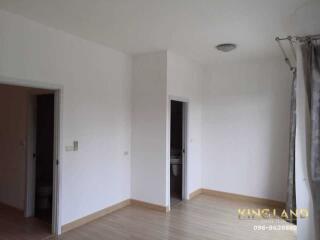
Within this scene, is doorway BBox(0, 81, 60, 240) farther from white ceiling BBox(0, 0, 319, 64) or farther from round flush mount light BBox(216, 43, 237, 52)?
round flush mount light BBox(216, 43, 237, 52)

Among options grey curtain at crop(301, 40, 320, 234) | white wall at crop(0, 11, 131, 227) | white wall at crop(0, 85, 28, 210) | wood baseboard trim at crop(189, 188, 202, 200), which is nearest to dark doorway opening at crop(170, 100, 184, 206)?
wood baseboard trim at crop(189, 188, 202, 200)

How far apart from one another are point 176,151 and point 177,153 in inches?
2.0

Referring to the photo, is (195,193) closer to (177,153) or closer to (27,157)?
(177,153)

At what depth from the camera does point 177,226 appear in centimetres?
346

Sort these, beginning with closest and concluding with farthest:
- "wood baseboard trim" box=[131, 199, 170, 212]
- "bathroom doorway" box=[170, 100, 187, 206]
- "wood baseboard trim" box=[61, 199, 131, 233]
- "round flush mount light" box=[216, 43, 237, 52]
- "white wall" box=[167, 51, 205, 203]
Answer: "wood baseboard trim" box=[61, 199, 131, 233] → "round flush mount light" box=[216, 43, 237, 52] → "wood baseboard trim" box=[131, 199, 170, 212] → "white wall" box=[167, 51, 205, 203] → "bathroom doorway" box=[170, 100, 187, 206]

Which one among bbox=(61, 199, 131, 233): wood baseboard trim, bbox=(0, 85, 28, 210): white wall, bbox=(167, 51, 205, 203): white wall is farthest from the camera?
bbox=(167, 51, 205, 203): white wall

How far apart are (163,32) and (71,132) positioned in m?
1.87

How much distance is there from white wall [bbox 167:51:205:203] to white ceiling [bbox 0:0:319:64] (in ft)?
1.76

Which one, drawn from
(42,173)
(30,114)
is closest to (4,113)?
(30,114)

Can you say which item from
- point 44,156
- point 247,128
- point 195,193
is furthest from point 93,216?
point 247,128

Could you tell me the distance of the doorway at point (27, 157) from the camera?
371cm

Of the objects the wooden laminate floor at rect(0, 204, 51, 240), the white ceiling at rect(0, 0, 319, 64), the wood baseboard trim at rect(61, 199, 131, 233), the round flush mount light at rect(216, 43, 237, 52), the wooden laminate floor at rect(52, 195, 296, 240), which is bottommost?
the wooden laminate floor at rect(52, 195, 296, 240)

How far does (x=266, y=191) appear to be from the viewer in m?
4.45

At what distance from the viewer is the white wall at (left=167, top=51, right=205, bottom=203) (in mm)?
4160
